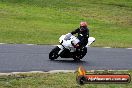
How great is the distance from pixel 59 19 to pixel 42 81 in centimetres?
3265

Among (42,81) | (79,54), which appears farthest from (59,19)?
A: (42,81)

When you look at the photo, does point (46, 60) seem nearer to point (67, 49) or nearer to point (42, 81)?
point (67, 49)

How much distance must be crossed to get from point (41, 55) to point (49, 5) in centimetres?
3690

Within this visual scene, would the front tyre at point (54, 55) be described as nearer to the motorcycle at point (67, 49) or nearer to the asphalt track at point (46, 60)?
the motorcycle at point (67, 49)

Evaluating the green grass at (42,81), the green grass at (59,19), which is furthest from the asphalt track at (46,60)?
the green grass at (59,19)

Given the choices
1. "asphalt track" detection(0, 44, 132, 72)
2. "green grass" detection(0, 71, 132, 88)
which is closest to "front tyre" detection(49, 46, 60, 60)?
"asphalt track" detection(0, 44, 132, 72)

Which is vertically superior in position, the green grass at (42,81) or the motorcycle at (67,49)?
the green grass at (42,81)

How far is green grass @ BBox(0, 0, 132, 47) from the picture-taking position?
106 ft

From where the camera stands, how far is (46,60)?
18625mm

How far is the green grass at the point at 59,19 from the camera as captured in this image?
106 ft

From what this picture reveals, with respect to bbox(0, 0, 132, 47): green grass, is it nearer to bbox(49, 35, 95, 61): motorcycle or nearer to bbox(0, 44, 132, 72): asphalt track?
bbox(0, 44, 132, 72): asphalt track

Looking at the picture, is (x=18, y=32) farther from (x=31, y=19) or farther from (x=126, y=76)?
(x=126, y=76)

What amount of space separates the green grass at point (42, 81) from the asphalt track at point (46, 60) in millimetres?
1429

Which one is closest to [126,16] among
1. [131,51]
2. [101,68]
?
A: [131,51]
